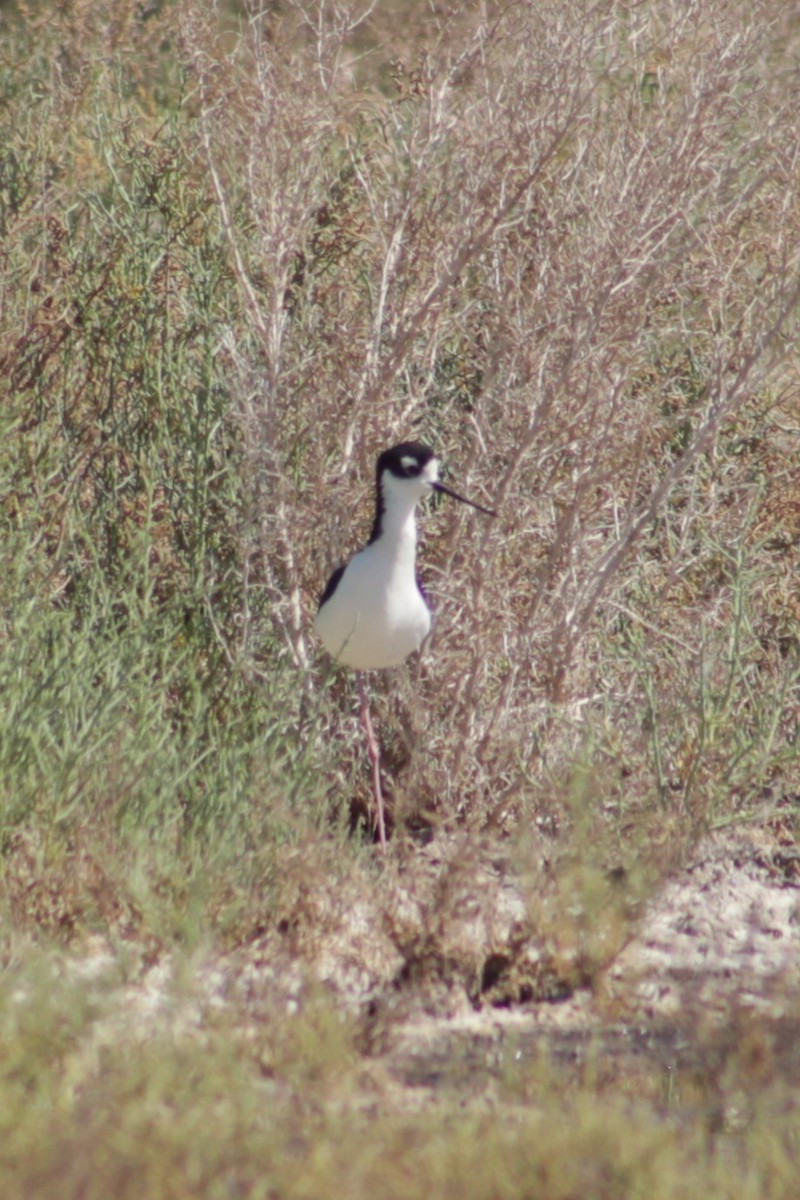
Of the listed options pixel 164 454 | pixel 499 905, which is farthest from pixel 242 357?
pixel 499 905

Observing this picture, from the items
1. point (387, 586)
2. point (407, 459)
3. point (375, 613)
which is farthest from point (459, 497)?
point (375, 613)

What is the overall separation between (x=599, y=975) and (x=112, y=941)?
Answer: 1.05 metres

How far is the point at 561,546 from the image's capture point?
16.3 ft

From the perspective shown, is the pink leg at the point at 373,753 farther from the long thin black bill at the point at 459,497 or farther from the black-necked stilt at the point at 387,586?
the long thin black bill at the point at 459,497

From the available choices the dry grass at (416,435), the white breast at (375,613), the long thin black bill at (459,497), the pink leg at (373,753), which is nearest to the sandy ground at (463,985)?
the dry grass at (416,435)

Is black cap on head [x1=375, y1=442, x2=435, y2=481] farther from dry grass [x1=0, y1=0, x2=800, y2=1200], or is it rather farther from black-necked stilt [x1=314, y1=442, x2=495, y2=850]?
dry grass [x1=0, y1=0, x2=800, y2=1200]

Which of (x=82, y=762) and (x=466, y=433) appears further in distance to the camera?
(x=466, y=433)

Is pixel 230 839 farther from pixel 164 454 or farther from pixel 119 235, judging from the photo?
pixel 119 235

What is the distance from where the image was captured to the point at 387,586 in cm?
463

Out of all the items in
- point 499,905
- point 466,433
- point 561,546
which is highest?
point 466,433

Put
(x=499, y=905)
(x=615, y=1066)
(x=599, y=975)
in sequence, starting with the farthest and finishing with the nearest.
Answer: (x=499, y=905), (x=599, y=975), (x=615, y=1066)

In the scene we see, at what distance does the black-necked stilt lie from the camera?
4598 millimetres

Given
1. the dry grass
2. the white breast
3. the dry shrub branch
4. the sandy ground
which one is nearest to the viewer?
the sandy ground

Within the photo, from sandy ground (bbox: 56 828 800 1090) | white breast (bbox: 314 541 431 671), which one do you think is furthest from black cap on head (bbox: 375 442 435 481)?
sandy ground (bbox: 56 828 800 1090)
